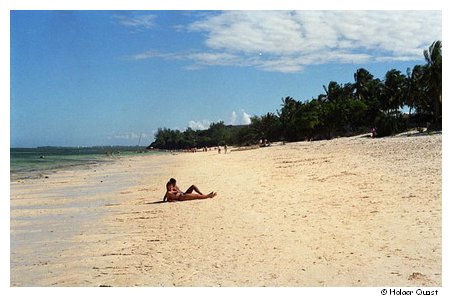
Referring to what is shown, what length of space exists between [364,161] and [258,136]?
48.6 m

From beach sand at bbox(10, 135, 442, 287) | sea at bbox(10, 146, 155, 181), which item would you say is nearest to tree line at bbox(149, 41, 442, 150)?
sea at bbox(10, 146, 155, 181)

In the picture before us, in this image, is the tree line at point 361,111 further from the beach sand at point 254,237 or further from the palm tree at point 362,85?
the beach sand at point 254,237

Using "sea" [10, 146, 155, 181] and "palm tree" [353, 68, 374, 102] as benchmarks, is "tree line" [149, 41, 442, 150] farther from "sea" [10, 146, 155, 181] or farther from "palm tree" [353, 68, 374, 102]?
"sea" [10, 146, 155, 181]

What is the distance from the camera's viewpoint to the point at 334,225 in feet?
19.9

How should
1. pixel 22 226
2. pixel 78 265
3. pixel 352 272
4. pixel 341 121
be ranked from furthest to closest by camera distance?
pixel 341 121 < pixel 22 226 < pixel 78 265 < pixel 352 272

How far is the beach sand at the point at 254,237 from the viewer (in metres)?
4.67

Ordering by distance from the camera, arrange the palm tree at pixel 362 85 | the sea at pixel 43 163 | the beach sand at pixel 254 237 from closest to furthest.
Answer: the beach sand at pixel 254 237 < the sea at pixel 43 163 < the palm tree at pixel 362 85

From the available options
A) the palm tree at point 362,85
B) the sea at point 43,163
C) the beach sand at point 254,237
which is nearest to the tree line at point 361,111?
the palm tree at point 362,85

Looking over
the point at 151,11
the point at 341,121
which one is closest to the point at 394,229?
the point at 151,11

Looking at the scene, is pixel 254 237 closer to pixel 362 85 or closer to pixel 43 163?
pixel 43 163

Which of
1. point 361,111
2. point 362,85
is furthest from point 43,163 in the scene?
point 362,85

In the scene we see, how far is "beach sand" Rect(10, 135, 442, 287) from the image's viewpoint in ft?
15.3

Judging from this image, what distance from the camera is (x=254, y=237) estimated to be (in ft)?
19.1
